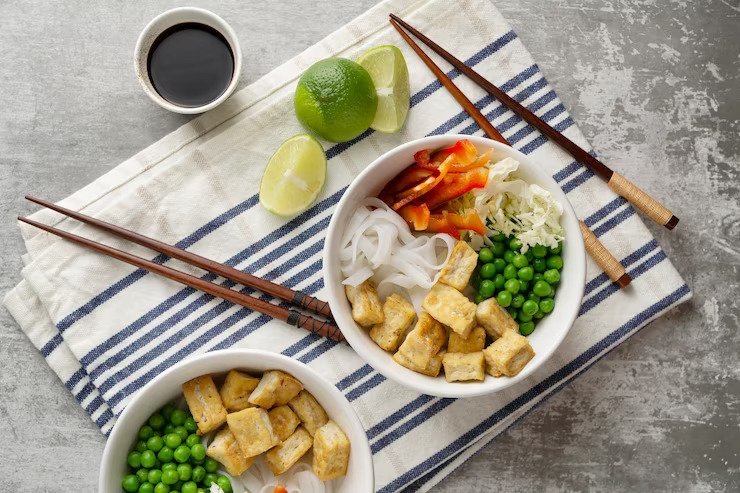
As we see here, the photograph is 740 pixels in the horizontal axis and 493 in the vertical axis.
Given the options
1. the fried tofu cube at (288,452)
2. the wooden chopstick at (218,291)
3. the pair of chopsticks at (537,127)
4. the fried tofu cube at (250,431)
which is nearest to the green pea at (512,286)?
the pair of chopsticks at (537,127)

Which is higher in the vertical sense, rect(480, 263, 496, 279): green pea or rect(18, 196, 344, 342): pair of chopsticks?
rect(18, 196, 344, 342): pair of chopsticks

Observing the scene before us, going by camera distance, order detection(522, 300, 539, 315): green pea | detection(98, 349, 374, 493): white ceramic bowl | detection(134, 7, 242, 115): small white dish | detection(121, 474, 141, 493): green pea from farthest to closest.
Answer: detection(134, 7, 242, 115): small white dish
detection(522, 300, 539, 315): green pea
detection(121, 474, 141, 493): green pea
detection(98, 349, 374, 493): white ceramic bowl

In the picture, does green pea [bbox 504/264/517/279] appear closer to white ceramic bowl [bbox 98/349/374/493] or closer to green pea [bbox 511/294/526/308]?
green pea [bbox 511/294/526/308]

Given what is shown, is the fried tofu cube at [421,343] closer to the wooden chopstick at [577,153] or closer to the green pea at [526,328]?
the green pea at [526,328]

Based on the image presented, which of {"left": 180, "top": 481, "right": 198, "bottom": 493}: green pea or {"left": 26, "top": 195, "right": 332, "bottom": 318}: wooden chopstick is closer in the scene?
{"left": 180, "top": 481, "right": 198, "bottom": 493}: green pea

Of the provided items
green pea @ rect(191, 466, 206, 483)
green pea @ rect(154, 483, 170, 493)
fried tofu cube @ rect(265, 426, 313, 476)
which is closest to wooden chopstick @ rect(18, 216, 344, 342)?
fried tofu cube @ rect(265, 426, 313, 476)

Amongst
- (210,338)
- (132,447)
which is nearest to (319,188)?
(210,338)

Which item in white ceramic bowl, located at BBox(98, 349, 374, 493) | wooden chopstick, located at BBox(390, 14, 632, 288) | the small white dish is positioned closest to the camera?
white ceramic bowl, located at BBox(98, 349, 374, 493)
